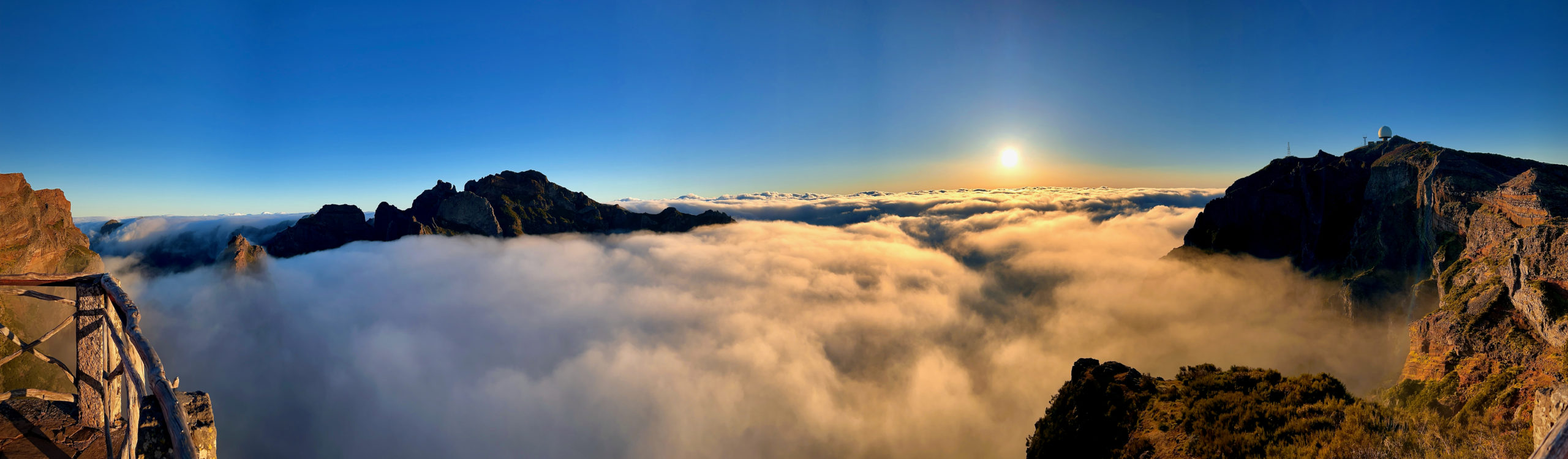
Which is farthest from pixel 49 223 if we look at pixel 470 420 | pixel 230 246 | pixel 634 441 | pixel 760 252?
pixel 760 252

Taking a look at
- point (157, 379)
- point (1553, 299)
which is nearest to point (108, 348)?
point (157, 379)

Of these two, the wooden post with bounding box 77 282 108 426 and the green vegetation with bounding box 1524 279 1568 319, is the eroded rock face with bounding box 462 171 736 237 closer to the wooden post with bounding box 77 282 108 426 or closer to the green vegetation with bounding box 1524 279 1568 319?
the wooden post with bounding box 77 282 108 426

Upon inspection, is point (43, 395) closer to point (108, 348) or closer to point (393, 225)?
point (108, 348)

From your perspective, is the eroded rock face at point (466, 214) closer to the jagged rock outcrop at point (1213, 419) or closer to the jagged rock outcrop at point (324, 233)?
the jagged rock outcrop at point (324, 233)

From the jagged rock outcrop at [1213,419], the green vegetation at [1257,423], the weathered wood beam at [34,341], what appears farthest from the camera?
the jagged rock outcrop at [1213,419]

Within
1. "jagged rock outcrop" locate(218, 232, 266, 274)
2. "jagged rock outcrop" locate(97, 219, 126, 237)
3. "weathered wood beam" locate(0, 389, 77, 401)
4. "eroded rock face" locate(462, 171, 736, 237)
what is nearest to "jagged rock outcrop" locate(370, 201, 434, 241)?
"eroded rock face" locate(462, 171, 736, 237)

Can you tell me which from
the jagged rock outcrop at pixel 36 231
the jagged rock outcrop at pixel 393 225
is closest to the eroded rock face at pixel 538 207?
the jagged rock outcrop at pixel 393 225
